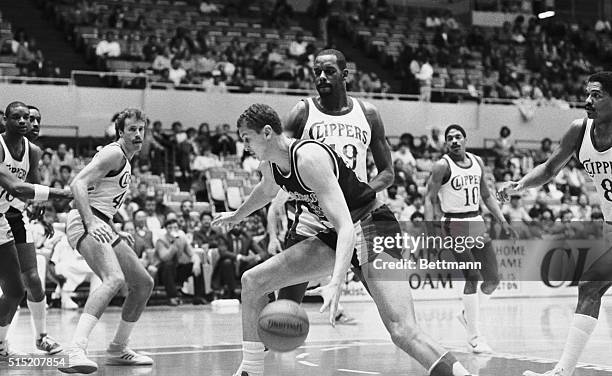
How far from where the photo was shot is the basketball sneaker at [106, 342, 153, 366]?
27.6ft

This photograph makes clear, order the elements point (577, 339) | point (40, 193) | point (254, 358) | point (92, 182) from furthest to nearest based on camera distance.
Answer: point (40, 193), point (92, 182), point (577, 339), point (254, 358)

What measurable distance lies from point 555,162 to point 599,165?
36cm

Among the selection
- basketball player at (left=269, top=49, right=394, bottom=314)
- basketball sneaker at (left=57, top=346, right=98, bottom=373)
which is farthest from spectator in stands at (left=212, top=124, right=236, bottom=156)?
basketball sneaker at (left=57, top=346, right=98, bottom=373)

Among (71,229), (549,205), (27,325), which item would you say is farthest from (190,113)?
(71,229)

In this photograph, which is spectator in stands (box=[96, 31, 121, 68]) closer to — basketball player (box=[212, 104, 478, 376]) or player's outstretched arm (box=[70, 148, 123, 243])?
player's outstretched arm (box=[70, 148, 123, 243])

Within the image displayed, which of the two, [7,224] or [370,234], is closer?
[370,234]

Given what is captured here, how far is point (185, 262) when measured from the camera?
15.9 meters

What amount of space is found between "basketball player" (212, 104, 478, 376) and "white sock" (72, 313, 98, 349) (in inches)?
78.9

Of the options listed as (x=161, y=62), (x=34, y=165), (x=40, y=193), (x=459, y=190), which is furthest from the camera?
(x=161, y=62)

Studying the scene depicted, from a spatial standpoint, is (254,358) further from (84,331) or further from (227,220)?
(84,331)

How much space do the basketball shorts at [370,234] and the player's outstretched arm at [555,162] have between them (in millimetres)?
1651

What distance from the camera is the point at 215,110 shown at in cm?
2222

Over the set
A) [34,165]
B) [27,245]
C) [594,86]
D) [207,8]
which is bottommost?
[27,245]

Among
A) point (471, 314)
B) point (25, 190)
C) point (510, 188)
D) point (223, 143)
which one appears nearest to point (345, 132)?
point (510, 188)
